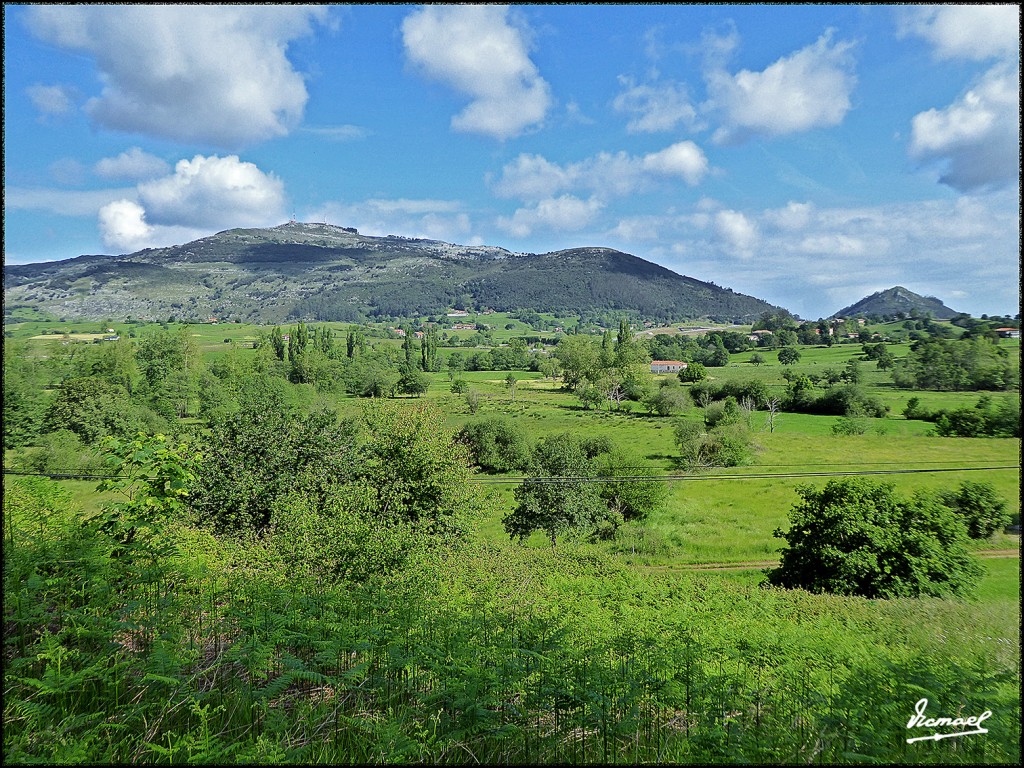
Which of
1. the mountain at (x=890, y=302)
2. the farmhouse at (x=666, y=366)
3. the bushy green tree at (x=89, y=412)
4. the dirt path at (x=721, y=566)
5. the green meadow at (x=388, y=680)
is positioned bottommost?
the dirt path at (x=721, y=566)

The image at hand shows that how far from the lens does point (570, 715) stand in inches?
143

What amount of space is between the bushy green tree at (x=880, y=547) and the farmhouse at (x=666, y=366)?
85.8 metres

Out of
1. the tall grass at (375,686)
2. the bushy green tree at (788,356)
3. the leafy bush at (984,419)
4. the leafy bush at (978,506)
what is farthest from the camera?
the bushy green tree at (788,356)

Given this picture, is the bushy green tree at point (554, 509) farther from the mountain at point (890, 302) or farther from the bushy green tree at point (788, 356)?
the mountain at point (890, 302)

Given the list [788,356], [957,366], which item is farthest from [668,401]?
[957,366]

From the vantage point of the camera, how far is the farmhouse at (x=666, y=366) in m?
108

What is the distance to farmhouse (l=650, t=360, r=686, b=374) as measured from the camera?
10788 cm

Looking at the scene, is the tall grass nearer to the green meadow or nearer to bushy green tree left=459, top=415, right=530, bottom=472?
the green meadow

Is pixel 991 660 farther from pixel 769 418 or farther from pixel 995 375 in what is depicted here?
pixel 769 418

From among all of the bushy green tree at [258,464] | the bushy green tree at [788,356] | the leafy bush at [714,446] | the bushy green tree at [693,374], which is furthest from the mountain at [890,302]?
the bushy green tree at [258,464]

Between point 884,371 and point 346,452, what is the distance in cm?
5434

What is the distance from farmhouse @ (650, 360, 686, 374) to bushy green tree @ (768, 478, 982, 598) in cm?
8583

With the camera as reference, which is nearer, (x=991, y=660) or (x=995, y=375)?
(x=991, y=660)

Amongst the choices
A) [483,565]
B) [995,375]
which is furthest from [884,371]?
[483,565]
